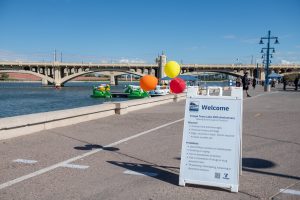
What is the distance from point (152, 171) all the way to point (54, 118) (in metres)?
4.90

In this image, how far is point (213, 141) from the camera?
16.9 feet

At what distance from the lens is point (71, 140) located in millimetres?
8492

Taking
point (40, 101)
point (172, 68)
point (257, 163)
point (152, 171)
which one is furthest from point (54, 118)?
point (40, 101)

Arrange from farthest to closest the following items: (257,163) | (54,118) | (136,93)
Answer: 1. (136,93)
2. (54,118)
3. (257,163)

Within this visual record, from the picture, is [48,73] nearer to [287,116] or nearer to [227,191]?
[287,116]

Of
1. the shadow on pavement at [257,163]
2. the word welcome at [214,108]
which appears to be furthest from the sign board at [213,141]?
the shadow on pavement at [257,163]

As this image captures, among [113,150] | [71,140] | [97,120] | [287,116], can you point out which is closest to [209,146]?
[113,150]

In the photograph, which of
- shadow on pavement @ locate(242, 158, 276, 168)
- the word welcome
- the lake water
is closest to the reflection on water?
the lake water

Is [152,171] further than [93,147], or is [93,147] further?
[93,147]

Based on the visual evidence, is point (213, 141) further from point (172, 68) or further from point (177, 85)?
point (177, 85)

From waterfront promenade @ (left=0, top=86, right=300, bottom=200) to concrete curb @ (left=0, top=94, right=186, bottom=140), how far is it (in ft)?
0.76

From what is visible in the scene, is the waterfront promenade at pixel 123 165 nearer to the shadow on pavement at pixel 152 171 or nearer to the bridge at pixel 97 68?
the shadow on pavement at pixel 152 171

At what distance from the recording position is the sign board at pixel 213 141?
199 inches

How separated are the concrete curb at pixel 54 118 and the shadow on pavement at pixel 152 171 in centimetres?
318
